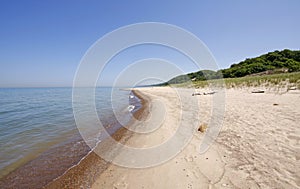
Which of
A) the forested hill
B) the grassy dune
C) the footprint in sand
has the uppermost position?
the forested hill

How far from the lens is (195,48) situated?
7895 millimetres

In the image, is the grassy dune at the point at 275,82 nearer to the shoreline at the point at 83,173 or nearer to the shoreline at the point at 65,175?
the shoreline at the point at 83,173

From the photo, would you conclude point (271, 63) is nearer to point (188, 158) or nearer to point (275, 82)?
point (275, 82)

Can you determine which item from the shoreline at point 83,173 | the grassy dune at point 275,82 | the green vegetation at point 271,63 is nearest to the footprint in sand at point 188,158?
the shoreline at point 83,173

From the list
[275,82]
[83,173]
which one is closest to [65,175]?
[83,173]

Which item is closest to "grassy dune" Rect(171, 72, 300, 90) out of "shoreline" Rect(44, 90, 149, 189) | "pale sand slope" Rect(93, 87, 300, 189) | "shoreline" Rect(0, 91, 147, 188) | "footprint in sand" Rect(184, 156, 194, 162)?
"pale sand slope" Rect(93, 87, 300, 189)

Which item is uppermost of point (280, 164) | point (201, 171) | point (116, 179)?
point (280, 164)

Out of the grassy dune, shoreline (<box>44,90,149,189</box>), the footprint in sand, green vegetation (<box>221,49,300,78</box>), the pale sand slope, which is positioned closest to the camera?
the pale sand slope

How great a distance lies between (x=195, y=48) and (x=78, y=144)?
7384 mm

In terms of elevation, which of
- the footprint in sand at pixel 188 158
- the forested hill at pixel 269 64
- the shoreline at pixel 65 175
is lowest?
the shoreline at pixel 65 175

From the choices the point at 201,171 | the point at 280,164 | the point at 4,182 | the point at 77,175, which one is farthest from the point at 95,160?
the point at 280,164

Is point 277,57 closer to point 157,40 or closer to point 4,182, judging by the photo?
point 157,40

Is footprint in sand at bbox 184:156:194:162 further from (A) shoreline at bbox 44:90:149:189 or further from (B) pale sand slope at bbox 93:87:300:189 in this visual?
(A) shoreline at bbox 44:90:149:189

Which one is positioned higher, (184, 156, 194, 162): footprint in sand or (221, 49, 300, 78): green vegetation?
(221, 49, 300, 78): green vegetation
